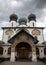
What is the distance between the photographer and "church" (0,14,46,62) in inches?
671

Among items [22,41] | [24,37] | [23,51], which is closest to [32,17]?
[23,51]

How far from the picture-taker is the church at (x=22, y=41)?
17050 mm

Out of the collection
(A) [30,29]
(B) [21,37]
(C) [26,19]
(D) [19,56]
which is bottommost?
(D) [19,56]

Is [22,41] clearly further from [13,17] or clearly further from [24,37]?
[13,17]

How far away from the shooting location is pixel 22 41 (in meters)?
17.3

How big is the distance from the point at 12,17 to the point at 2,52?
1709 centimetres

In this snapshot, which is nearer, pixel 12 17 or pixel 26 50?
pixel 26 50

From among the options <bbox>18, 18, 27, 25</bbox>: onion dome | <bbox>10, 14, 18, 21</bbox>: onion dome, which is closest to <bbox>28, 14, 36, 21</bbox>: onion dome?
<bbox>18, 18, 27, 25</bbox>: onion dome

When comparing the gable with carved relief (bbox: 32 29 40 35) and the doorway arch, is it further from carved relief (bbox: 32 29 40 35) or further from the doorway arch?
carved relief (bbox: 32 29 40 35)

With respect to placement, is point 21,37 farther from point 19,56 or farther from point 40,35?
point 40,35

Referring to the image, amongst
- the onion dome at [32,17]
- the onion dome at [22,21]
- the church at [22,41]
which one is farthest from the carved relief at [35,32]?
the onion dome at [22,21]

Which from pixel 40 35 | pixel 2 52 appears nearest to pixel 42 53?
pixel 2 52

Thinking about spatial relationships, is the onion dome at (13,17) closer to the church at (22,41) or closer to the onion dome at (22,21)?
the church at (22,41)

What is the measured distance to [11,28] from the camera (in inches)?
1356
